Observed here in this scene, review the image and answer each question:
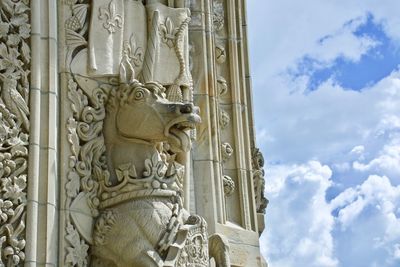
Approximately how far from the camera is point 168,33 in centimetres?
1238

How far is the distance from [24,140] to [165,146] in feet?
6.13

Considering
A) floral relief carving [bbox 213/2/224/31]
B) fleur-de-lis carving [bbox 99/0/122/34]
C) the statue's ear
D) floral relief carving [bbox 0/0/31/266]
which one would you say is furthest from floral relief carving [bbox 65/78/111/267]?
floral relief carving [bbox 213/2/224/31]

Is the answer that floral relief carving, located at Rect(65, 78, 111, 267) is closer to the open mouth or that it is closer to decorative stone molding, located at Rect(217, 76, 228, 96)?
the open mouth

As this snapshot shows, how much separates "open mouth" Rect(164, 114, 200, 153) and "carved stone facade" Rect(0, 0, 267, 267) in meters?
0.01

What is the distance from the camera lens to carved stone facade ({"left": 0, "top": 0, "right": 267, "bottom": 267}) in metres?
10.7

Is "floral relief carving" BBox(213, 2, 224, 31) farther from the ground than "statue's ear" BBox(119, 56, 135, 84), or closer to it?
farther from the ground

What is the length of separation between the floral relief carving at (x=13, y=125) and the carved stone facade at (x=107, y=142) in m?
0.01

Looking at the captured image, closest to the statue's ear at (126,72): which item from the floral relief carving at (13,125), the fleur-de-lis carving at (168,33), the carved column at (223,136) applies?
the fleur-de-lis carving at (168,33)

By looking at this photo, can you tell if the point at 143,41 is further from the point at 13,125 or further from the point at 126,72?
the point at 13,125

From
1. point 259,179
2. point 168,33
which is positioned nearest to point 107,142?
point 168,33

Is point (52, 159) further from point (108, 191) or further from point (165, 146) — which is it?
point (165, 146)

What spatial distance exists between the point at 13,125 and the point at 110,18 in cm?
192

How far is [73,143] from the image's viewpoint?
1116 centimetres

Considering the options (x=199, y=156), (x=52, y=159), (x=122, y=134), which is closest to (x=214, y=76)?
(x=199, y=156)
